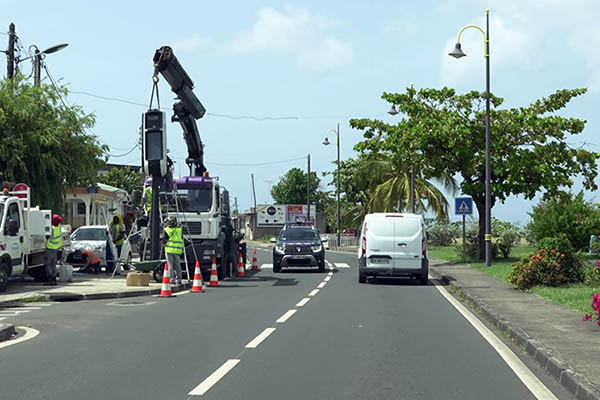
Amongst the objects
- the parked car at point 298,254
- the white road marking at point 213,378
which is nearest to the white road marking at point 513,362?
the white road marking at point 213,378

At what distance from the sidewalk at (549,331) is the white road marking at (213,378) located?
340cm

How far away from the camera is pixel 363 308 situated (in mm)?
14398

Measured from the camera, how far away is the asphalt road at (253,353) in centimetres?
697

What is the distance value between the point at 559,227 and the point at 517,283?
15.2m

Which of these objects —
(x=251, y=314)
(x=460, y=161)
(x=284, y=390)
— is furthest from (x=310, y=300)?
(x=460, y=161)

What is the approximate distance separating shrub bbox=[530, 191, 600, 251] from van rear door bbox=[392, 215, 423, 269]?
41.4ft

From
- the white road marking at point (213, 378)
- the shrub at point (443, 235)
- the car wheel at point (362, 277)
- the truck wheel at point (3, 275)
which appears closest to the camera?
the white road marking at point (213, 378)

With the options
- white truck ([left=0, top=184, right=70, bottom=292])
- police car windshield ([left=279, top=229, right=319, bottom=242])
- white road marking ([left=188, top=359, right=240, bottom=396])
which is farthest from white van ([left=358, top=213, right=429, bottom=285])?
white road marking ([left=188, top=359, right=240, bottom=396])

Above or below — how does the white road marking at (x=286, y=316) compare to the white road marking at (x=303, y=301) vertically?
above

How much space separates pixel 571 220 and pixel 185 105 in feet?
59.5

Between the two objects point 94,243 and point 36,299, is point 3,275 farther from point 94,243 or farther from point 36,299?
point 94,243

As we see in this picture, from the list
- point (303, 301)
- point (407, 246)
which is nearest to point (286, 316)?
point (303, 301)

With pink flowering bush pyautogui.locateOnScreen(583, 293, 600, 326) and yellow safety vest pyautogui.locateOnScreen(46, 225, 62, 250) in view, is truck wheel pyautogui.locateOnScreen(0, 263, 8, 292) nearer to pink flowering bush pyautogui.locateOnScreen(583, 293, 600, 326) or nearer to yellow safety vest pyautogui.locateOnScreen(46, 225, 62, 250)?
yellow safety vest pyautogui.locateOnScreen(46, 225, 62, 250)

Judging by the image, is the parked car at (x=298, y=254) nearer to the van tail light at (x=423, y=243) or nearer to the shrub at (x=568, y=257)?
the van tail light at (x=423, y=243)
